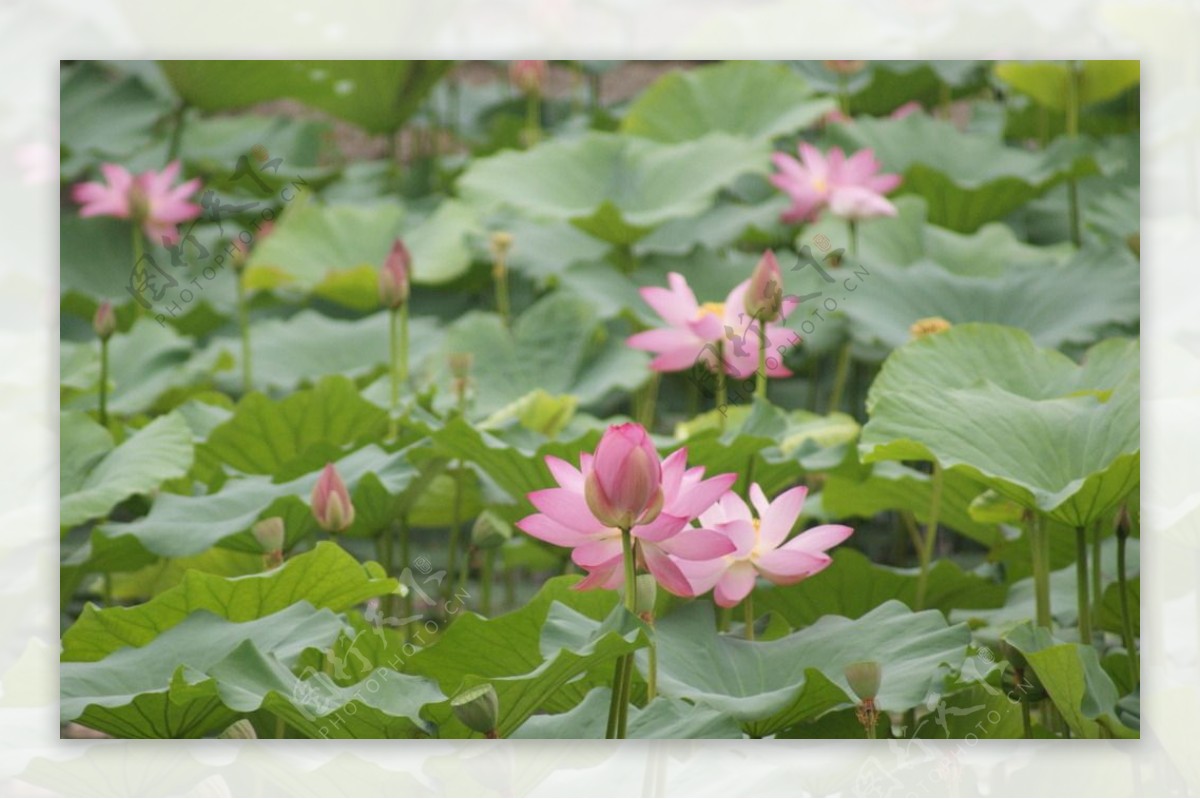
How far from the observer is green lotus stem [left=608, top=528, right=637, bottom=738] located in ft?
3.03

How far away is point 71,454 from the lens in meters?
1.25

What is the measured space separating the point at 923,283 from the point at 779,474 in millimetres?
405

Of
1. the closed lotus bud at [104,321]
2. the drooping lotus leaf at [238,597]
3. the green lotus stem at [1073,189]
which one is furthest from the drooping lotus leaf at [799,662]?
the green lotus stem at [1073,189]

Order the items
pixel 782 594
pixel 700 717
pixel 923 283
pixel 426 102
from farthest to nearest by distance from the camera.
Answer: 1. pixel 426 102
2. pixel 923 283
3. pixel 782 594
4. pixel 700 717

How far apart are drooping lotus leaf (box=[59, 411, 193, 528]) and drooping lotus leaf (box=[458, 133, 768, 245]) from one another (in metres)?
0.65

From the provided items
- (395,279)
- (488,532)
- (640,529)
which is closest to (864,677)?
(640,529)

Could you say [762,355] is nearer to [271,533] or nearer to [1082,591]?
[1082,591]

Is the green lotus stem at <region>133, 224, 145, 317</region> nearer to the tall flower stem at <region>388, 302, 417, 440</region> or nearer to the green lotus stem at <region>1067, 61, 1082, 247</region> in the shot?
the tall flower stem at <region>388, 302, 417, 440</region>

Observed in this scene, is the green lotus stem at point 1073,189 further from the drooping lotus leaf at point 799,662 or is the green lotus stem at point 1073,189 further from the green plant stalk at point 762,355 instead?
the drooping lotus leaf at point 799,662

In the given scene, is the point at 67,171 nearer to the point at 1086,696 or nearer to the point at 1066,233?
the point at 1086,696

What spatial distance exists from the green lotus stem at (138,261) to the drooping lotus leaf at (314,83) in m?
0.16

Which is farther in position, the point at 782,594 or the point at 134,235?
the point at 134,235

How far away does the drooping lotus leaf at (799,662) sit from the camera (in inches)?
40.3

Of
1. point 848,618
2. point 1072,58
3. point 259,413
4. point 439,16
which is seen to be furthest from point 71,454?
point 1072,58
